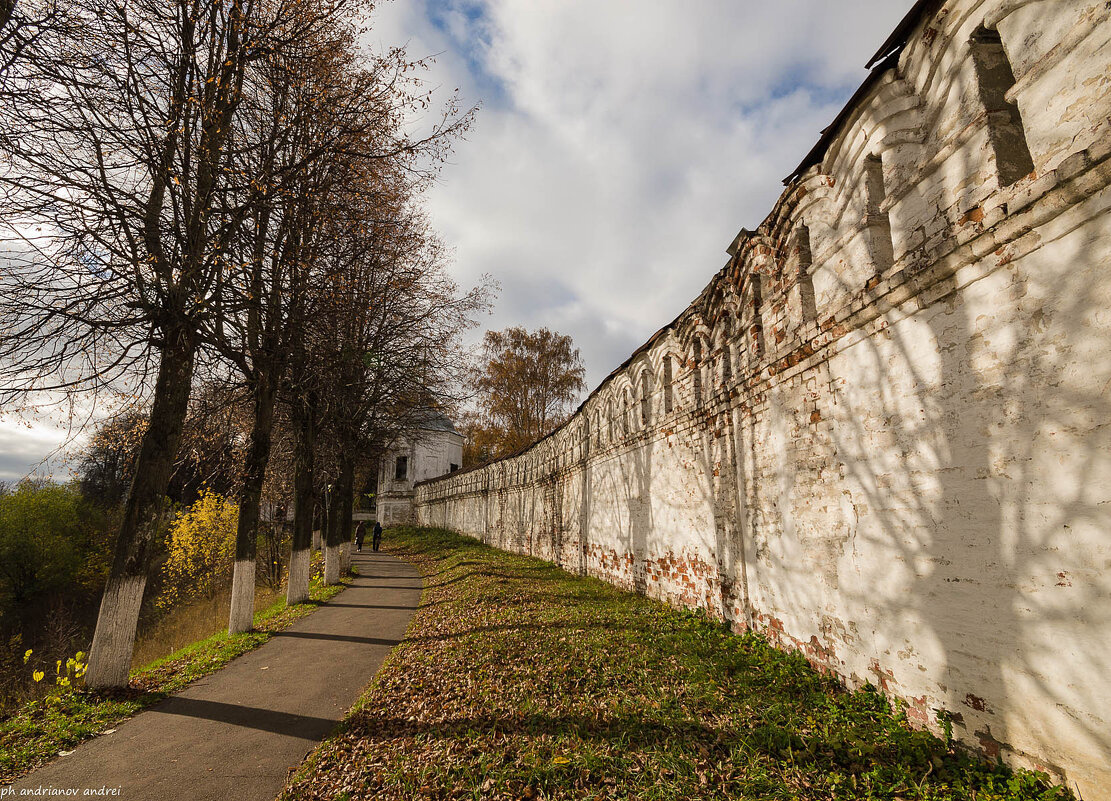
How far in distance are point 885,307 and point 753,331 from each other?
7.22 ft

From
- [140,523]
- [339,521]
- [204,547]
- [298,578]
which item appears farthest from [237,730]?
[204,547]

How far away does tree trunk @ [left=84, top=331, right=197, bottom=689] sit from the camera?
585cm

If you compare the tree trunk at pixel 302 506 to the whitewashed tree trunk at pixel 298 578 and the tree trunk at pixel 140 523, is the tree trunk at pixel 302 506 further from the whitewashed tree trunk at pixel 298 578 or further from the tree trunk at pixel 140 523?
the tree trunk at pixel 140 523

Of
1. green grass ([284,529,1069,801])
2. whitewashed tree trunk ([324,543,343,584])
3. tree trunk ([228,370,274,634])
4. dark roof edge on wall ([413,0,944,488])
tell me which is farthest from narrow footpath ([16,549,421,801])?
dark roof edge on wall ([413,0,944,488])

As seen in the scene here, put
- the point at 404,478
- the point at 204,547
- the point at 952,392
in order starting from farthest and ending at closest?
the point at 404,478, the point at 204,547, the point at 952,392

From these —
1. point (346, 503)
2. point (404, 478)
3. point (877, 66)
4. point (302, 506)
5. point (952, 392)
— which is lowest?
point (302, 506)

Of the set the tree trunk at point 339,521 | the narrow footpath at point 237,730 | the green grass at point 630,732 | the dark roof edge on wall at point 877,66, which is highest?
the dark roof edge on wall at point 877,66

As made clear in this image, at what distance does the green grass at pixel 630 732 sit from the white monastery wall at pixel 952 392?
38 cm

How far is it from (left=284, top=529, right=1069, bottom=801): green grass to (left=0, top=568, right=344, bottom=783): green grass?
8.39 feet

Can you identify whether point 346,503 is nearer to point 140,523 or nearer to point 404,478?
point 140,523

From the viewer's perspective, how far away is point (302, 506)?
438 inches

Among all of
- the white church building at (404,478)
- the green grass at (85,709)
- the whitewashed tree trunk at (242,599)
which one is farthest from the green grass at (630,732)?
the white church building at (404,478)

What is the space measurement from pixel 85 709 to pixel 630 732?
5.91 meters

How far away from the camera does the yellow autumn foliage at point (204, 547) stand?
59.0 ft
